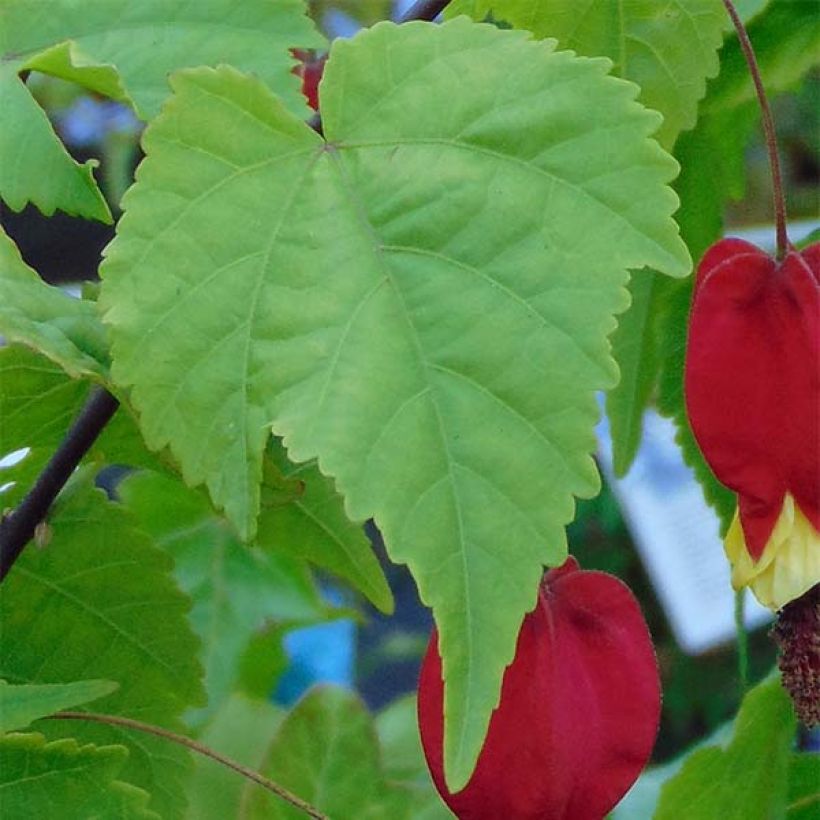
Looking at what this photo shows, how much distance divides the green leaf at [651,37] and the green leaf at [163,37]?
0.17 feet

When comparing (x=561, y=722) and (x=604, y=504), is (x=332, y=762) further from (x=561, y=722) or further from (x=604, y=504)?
(x=604, y=504)

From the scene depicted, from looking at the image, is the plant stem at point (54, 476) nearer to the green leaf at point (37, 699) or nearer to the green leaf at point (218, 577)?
the green leaf at point (37, 699)

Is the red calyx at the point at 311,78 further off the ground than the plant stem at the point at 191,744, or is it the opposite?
the red calyx at the point at 311,78

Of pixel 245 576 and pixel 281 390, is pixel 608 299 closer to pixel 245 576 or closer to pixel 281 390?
pixel 281 390

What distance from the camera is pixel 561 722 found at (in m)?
0.37

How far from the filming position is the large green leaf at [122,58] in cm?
38

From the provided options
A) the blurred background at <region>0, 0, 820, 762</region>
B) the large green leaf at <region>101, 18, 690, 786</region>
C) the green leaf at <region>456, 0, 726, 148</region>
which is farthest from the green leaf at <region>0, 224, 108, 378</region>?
the blurred background at <region>0, 0, 820, 762</region>

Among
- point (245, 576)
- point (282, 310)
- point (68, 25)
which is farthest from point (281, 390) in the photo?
point (245, 576)

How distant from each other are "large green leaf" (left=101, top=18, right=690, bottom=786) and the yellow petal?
0.08 metres

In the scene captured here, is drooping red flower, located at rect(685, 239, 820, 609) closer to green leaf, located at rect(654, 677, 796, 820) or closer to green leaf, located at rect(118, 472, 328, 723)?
green leaf, located at rect(654, 677, 796, 820)

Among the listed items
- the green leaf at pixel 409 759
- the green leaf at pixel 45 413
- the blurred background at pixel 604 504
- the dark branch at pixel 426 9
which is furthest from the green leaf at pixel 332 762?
the blurred background at pixel 604 504

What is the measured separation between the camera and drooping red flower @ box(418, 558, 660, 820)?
1.19 feet

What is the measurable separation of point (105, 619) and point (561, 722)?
14cm

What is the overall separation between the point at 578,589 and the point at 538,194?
0.11 metres
